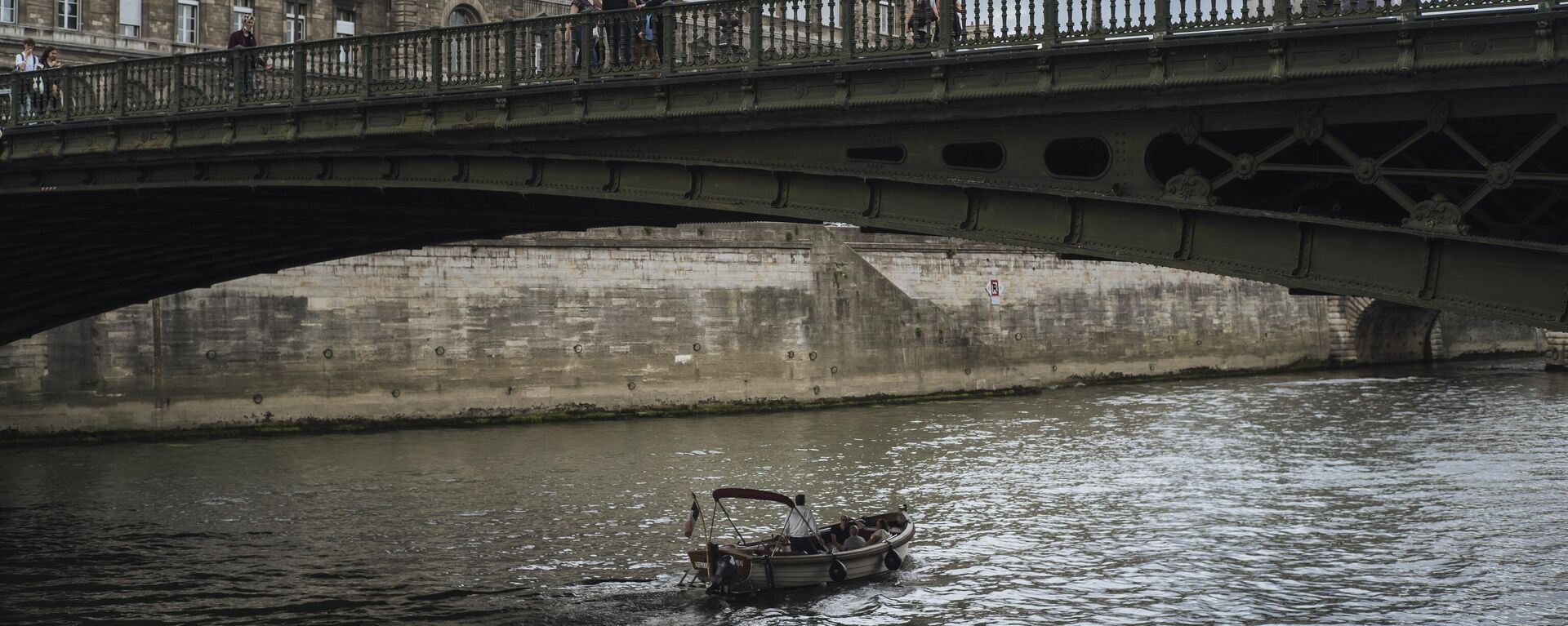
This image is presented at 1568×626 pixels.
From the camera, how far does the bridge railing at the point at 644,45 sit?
12.3 metres

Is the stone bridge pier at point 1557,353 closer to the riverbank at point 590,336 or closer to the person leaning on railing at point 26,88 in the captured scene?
the riverbank at point 590,336

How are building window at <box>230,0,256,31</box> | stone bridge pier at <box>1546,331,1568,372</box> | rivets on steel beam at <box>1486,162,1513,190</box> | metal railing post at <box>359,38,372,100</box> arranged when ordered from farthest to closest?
stone bridge pier at <box>1546,331,1568,372</box> → building window at <box>230,0,256,31</box> → metal railing post at <box>359,38,372,100</box> → rivets on steel beam at <box>1486,162,1513,190</box>

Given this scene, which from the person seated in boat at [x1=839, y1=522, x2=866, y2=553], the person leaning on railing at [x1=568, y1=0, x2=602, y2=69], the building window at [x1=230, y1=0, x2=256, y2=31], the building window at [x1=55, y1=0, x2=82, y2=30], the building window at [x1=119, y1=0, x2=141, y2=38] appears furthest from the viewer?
the building window at [x1=230, y1=0, x2=256, y2=31]

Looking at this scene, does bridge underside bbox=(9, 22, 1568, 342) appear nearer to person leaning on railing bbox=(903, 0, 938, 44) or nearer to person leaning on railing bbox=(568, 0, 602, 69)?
person leaning on railing bbox=(568, 0, 602, 69)

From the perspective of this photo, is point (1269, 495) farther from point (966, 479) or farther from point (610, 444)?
point (610, 444)

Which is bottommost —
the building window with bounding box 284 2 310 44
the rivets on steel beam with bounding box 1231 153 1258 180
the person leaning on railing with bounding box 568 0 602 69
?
the rivets on steel beam with bounding box 1231 153 1258 180

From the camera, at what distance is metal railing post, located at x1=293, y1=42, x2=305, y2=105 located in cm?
1858

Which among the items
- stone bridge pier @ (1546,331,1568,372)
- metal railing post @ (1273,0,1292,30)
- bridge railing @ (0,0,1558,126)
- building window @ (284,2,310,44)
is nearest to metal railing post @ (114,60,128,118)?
bridge railing @ (0,0,1558,126)

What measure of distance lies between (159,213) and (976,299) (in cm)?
3222

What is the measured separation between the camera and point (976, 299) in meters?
50.4

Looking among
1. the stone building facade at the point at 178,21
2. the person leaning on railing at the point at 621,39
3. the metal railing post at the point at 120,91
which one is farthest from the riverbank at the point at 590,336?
the person leaning on railing at the point at 621,39

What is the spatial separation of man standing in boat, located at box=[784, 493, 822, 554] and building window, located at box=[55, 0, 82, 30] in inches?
1221

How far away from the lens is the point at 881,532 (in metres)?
21.2

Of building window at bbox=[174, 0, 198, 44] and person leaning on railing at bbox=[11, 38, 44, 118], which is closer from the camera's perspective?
person leaning on railing at bbox=[11, 38, 44, 118]
